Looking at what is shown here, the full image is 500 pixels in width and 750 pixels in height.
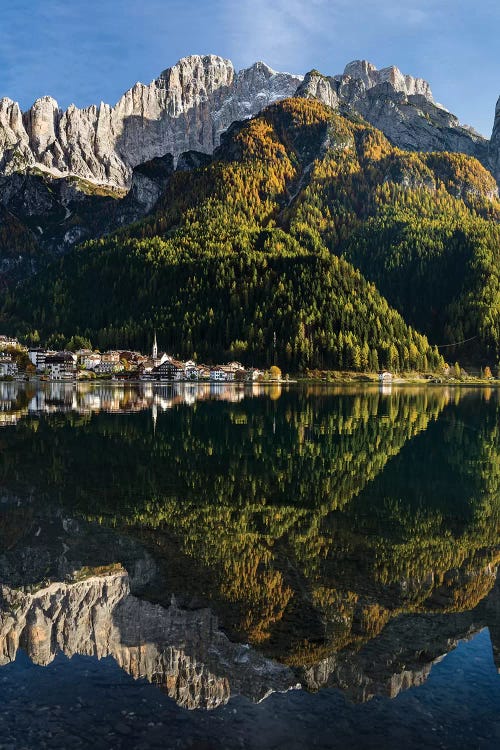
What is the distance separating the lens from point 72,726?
→ 11805 millimetres

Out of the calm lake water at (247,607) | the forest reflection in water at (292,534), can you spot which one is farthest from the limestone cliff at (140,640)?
the forest reflection in water at (292,534)

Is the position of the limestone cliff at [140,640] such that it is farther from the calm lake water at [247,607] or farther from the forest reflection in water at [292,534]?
the forest reflection in water at [292,534]

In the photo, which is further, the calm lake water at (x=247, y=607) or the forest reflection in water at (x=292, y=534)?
the forest reflection in water at (x=292, y=534)

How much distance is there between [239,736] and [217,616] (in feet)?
18.4

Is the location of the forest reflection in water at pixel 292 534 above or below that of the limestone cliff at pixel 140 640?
above

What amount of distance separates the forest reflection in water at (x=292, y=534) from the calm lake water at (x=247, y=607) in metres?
0.10

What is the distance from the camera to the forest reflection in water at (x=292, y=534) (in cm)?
1638

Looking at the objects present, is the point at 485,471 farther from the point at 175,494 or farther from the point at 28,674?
the point at 28,674

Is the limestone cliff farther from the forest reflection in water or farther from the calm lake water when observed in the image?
the forest reflection in water

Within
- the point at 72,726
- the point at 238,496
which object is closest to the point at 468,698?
the point at 72,726

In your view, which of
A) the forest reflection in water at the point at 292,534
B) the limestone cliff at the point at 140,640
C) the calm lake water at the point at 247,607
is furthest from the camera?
the forest reflection in water at the point at 292,534

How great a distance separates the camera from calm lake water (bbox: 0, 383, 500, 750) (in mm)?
12312

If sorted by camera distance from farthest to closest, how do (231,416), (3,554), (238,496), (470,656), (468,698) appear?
(231,416) < (238,496) < (3,554) < (470,656) < (468,698)

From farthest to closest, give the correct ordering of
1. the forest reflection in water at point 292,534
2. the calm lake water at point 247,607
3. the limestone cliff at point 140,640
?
the forest reflection in water at point 292,534
the limestone cliff at point 140,640
the calm lake water at point 247,607
